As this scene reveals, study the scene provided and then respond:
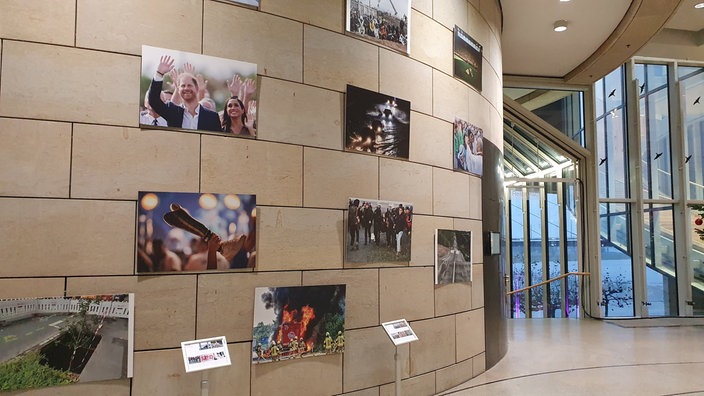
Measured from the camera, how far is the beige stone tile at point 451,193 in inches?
190

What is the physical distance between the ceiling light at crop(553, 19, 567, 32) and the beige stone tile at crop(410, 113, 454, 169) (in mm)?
4225

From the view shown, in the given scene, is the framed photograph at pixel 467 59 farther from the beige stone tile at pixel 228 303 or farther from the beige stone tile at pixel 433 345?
the beige stone tile at pixel 228 303

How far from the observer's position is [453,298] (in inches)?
197

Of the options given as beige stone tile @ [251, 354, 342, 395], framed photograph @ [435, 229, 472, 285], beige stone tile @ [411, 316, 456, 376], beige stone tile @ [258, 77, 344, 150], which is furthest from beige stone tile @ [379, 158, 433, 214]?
beige stone tile @ [251, 354, 342, 395]

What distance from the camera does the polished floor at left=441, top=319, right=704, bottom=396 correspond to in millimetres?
→ 5129

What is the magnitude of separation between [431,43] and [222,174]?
2609 millimetres

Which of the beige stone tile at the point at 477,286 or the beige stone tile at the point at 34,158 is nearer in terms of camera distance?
the beige stone tile at the point at 34,158

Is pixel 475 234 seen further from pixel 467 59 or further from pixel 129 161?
pixel 129 161

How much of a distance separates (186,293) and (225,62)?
62.4 inches

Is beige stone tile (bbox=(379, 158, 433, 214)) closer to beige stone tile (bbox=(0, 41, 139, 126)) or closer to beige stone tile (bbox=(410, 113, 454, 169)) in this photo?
beige stone tile (bbox=(410, 113, 454, 169))

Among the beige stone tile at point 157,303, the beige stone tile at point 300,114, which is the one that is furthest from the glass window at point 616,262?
the beige stone tile at point 157,303

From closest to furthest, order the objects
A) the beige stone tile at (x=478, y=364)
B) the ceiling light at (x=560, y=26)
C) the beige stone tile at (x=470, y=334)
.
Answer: the beige stone tile at (x=470, y=334), the beige stone tile at (x=478, y=364), the ceiling light at (x=560, y=26)

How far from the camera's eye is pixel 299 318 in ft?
11.9

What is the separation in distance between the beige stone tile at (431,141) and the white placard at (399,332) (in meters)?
1.49
